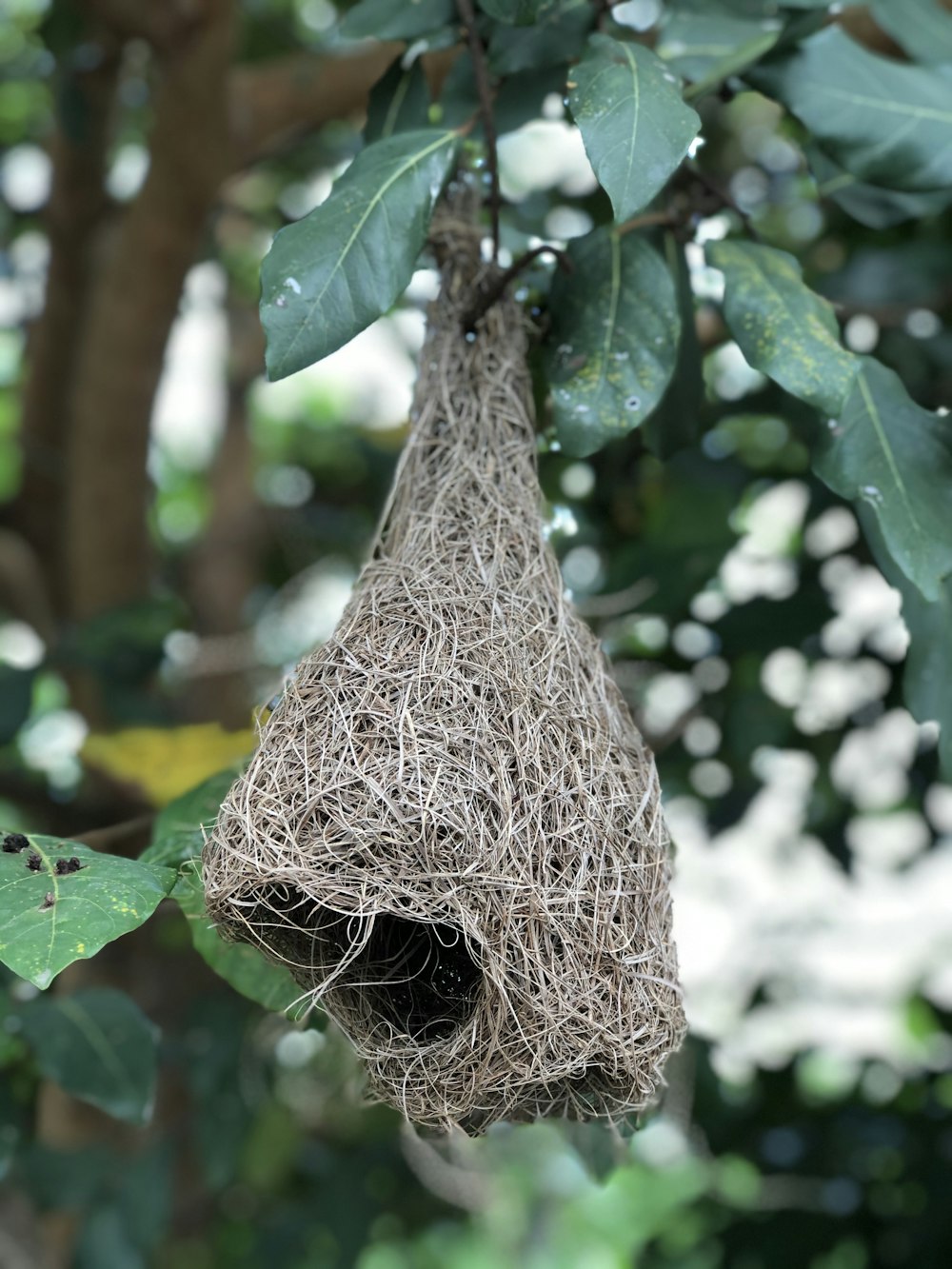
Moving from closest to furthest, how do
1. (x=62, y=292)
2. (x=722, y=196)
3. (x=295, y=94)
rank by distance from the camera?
(x=722, y=196) < (x=295, y=94) < (x=62, y=292)

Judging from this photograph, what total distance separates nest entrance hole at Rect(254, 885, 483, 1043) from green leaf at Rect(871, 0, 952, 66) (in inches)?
38.7

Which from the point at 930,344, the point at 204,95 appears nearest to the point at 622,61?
the point at 930,344

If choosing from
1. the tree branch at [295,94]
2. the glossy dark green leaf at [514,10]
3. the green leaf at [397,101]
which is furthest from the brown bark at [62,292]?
the glossy dark green leaf at [514,10]

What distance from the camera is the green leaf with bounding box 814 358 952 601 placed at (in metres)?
0.96

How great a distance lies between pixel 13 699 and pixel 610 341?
1171 millimetres

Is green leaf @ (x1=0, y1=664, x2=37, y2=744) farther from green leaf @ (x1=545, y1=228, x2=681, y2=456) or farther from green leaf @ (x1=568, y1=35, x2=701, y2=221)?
green leaf @ (x1=568, y1=35, x2=701, y2=221)

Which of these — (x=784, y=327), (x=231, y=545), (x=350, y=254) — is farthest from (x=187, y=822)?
(x=231, y=545)

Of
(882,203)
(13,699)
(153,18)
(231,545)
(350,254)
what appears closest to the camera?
(350,254)

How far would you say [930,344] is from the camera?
66.7 inches

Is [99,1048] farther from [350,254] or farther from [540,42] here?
[540,42]

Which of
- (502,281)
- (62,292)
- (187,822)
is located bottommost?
(62,292)

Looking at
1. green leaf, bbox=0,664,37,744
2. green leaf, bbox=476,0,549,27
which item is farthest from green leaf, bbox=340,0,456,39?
green leaf, bbox=0,664,37,744

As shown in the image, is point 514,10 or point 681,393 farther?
point 681,393

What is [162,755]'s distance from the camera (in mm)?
1863
